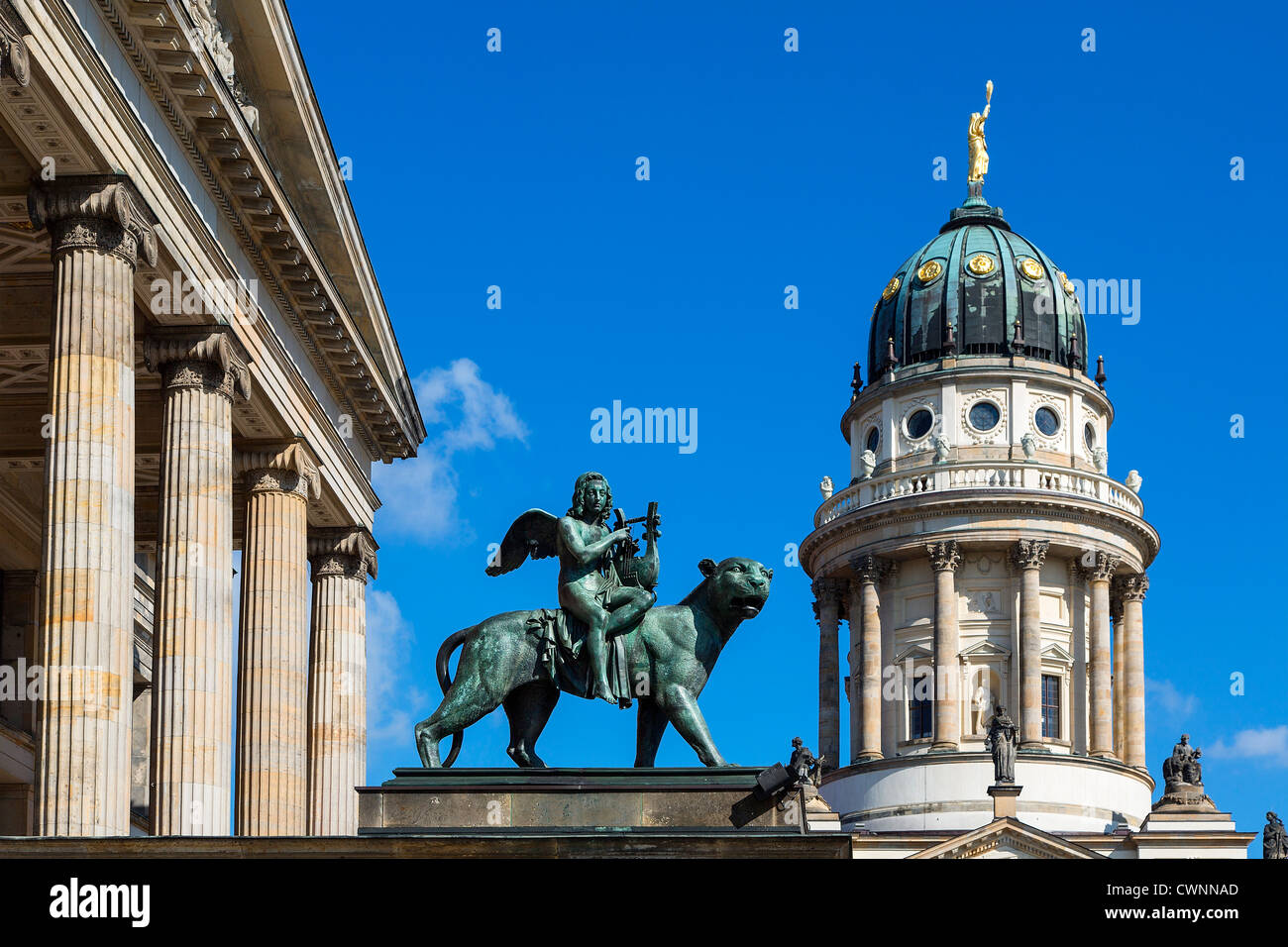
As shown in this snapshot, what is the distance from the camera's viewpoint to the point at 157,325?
41000mm

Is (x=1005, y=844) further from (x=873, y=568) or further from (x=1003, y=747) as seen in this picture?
(x=873, y=568)

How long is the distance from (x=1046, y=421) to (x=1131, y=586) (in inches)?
341

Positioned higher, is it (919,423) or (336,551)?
(919,423)

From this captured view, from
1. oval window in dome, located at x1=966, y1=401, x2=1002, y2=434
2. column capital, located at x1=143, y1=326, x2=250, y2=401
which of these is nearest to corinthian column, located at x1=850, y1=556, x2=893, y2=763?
oval window in dome, located at x1=966, y1=401, x2=1002, y2=434

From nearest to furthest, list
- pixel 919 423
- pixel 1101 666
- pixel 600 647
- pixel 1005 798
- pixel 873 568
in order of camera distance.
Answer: pixel 600 647 < pixel 1005 798 < pixel 1101 666 < pixel 873 568 < pixel 919 423

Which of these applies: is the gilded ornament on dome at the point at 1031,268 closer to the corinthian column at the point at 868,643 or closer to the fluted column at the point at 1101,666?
the fluted column at the point at 1101,666

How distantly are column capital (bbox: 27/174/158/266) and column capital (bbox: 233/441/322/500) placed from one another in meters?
12.6

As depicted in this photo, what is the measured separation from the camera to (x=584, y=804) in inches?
1142

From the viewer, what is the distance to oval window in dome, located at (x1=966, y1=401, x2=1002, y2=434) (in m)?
114

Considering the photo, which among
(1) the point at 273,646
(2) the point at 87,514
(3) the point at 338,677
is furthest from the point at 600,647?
(3) the point at 338,677

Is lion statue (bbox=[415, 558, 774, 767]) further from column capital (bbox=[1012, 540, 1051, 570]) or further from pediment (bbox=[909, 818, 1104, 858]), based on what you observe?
column capital (bbox=[1012, 540, 1051, 570])
